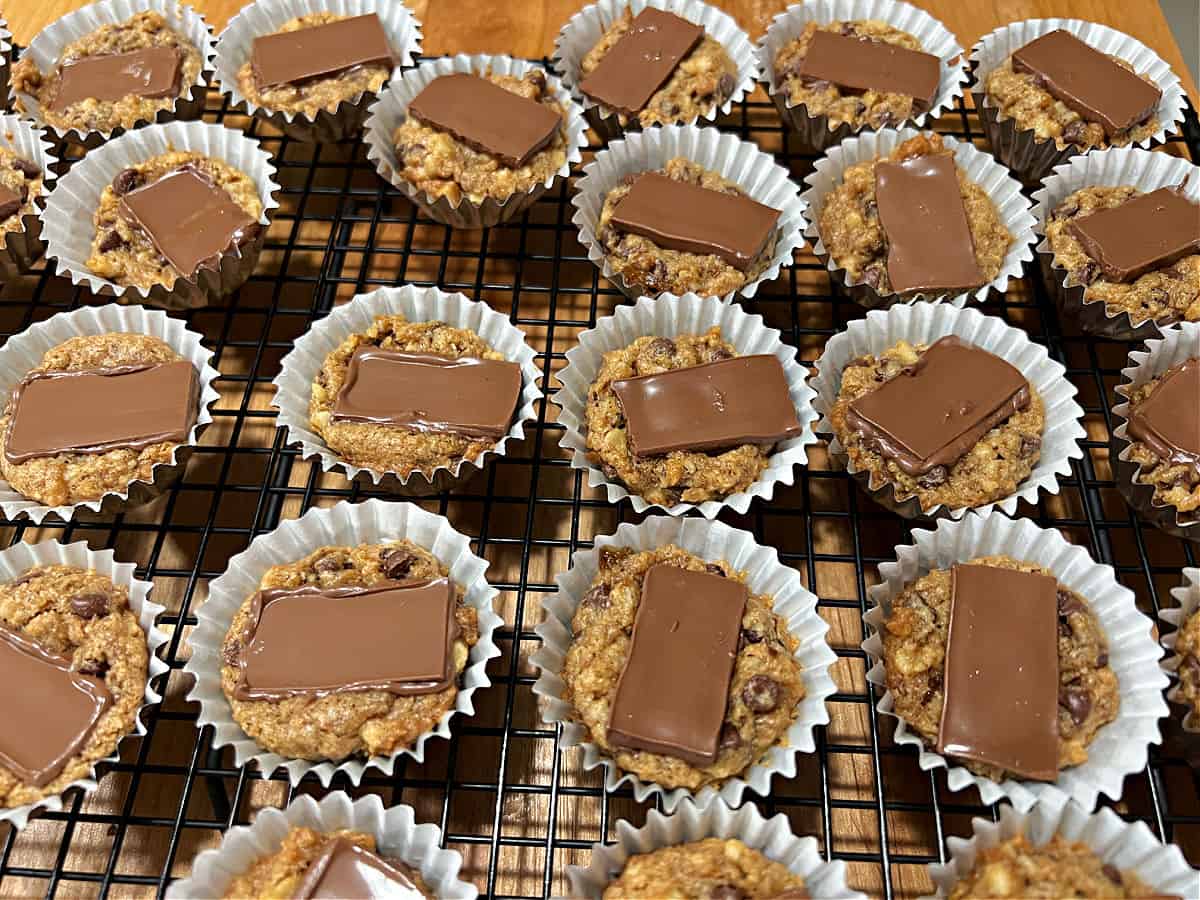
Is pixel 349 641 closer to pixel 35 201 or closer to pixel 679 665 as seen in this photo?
pixel 679 665

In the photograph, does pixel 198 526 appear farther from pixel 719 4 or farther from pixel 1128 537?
pixel 719 4

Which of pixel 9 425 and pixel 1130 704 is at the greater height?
pixel 1130 704

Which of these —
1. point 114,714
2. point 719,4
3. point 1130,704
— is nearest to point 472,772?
point 114,714

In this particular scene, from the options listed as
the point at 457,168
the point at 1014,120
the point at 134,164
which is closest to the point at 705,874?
the point at 457,168

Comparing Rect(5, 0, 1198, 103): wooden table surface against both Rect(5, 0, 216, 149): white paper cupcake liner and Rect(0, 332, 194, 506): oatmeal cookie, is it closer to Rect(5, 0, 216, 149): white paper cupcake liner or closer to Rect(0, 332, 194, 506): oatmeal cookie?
Rect(5, 0, 216, 149): white paper cupcake liner

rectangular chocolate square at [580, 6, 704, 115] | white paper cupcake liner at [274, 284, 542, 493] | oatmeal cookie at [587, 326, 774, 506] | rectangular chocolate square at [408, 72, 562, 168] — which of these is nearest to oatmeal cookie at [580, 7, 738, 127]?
rectangular chocolate square at [580, 6, 704, 115]

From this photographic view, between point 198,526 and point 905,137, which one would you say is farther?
point 905,137
